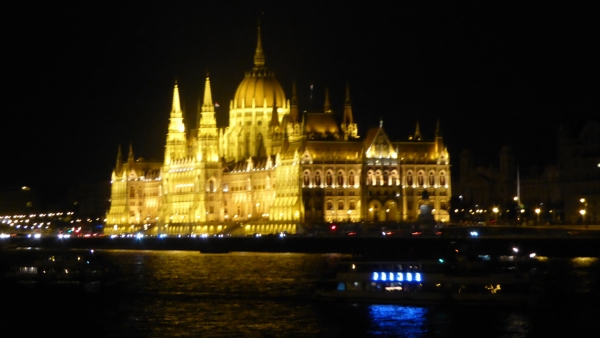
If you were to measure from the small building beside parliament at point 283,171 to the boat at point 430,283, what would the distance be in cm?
7237

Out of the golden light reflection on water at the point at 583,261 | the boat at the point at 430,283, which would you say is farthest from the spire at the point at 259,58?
the boat at the point at 430,283

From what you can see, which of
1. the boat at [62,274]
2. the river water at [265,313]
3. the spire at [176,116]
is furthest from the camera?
the spire at [176,116]

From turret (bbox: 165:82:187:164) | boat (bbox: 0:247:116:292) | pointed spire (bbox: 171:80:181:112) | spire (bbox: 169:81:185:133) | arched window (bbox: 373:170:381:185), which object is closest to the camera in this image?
boat (bbox: 0:247:116:292)

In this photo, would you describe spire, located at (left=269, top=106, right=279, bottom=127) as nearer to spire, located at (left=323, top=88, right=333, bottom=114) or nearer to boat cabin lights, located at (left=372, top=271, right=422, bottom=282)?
spire, located at (left=323, top=88, right=333, bottom=114)

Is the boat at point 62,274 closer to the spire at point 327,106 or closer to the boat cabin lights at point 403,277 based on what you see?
the boat cabin lights at point 403,277

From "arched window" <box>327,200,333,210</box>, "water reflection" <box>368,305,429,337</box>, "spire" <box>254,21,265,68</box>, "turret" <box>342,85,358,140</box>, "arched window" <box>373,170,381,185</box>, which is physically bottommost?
"water reflection" <box>368,305,429,337</box>

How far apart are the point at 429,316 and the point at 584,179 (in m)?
79.8

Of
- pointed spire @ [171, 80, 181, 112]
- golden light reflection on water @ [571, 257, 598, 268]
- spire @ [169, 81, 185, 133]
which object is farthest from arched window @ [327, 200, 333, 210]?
golden light reflection on water @ [571, 257, 598, 268]

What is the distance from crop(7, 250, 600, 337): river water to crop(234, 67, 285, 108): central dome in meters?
80.2

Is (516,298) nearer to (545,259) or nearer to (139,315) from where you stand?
(139,315)

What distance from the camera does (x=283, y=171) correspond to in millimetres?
158625

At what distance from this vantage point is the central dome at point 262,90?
179m

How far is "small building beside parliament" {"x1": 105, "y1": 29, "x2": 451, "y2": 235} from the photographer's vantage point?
511 ft

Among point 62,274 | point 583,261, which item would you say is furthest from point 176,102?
point 62,274
